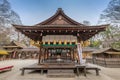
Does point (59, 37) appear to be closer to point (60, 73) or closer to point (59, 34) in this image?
point (59, 34)

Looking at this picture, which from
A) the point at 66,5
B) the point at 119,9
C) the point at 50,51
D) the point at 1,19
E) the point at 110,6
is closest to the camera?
the point at 50,51

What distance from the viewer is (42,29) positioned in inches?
345

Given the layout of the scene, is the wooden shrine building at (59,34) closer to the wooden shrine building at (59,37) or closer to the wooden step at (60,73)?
the wooden shrine building at (59,37)

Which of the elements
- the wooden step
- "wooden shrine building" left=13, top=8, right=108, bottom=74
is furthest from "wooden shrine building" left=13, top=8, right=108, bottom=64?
the wooden step

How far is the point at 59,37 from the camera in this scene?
31.6ft

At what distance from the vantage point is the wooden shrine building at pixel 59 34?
342 inches

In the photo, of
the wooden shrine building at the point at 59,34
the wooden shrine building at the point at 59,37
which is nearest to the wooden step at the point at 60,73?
the wooden shrine building at the point at 59,37

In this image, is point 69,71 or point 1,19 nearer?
point 69,71

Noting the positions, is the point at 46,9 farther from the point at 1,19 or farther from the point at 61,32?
the point at 61,32

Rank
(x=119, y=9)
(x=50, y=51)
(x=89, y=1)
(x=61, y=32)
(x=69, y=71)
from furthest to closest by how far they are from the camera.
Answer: (x=119, y=9) → (x=89, y=1) → (x=50, y=51) → (x=61, y=32) → (x=69, y=71)

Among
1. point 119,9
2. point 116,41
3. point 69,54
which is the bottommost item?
point 69,54

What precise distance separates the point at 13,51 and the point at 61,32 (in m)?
33.7

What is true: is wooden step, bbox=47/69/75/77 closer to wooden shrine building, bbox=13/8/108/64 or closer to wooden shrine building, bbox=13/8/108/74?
wooden shrine building, bbox=13/8/108/74

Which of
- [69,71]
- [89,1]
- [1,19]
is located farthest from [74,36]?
[1,19]
